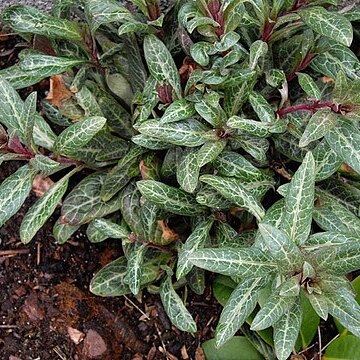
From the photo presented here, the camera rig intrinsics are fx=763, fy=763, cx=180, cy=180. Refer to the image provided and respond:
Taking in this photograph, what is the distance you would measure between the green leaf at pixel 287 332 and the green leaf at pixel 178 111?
0.54 metres

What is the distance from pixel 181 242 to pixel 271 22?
67cm

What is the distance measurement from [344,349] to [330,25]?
914 millimetres

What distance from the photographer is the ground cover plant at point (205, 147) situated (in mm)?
1693

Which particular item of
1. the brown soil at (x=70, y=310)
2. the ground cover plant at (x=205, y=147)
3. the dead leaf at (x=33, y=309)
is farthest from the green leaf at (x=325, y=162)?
the dead leaf at (x=33, y=309)

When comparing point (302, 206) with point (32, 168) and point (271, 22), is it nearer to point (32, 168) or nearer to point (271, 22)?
point (271, 22)

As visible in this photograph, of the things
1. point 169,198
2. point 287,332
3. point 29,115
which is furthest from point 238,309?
point 29,115

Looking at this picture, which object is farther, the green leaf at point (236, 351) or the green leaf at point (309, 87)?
the green leaf at point (236, 351)

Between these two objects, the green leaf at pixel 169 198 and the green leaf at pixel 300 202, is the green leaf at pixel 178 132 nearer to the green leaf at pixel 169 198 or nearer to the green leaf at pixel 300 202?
the green leaf at pixel 169 198

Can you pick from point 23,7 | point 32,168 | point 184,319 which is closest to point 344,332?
point 184,319

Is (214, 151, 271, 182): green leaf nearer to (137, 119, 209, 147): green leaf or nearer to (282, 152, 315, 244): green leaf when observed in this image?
(137, 119, 209, 147): green leaf

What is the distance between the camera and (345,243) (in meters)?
1.64

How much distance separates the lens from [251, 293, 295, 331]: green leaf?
5.32 feet

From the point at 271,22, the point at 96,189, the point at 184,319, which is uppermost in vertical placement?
the point at 271,22

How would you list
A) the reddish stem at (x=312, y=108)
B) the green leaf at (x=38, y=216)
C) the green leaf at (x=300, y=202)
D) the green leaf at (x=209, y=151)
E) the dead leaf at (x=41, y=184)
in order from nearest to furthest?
the green leaf at (x=300, y=202) < the reddish stem at (x=312, y=108) < the green leaf at (x=209, y=151) < the green leaf at (x=38, y=216) < the dead leaf at (x=41, y=184)
